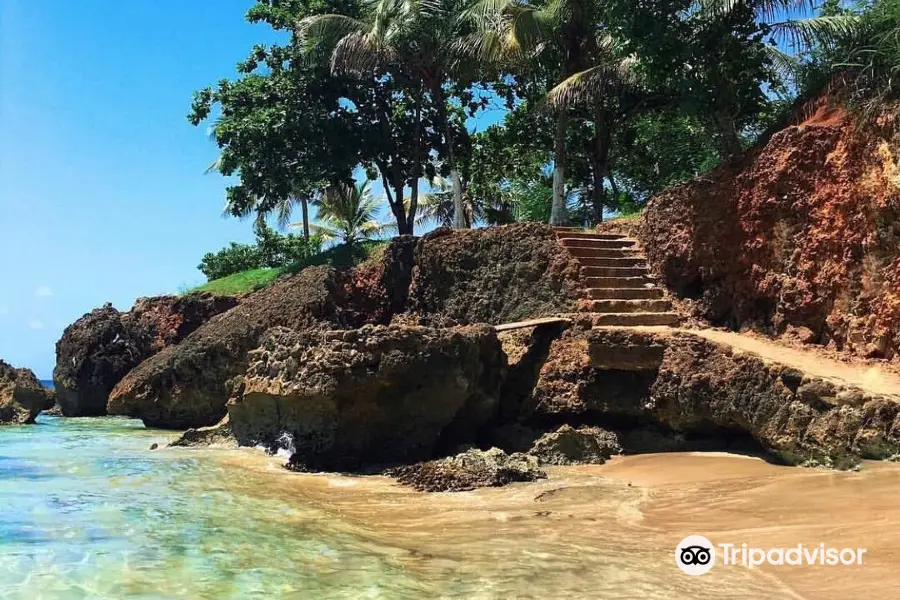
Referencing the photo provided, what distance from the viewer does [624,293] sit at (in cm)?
1155

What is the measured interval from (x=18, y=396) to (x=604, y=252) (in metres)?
14.9

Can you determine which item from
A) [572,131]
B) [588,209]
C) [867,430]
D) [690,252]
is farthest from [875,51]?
[588,209]

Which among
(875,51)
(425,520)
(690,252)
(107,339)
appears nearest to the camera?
(425,520)

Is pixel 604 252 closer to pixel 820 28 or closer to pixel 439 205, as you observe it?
pixel 820 28

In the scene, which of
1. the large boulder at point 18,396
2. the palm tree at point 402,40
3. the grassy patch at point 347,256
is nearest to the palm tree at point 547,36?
the palm tree at point 402,40

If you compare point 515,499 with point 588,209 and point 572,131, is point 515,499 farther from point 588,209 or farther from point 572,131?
point 588,209

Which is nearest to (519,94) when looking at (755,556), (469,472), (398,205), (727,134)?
(398,205)

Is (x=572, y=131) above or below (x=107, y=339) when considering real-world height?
above

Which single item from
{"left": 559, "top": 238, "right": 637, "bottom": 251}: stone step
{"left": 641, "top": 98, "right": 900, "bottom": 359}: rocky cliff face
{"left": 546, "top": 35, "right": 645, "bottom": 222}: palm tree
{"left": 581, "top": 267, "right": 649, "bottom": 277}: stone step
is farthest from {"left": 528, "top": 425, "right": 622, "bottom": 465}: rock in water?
{"left": 546, "top": 35, "right": 645, "bottom": 222}: palm tree

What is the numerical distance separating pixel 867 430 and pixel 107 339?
19.9 meters

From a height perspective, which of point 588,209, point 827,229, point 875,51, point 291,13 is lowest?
point 827,229

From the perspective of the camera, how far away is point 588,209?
26109mm

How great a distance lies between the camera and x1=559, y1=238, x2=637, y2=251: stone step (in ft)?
41.1

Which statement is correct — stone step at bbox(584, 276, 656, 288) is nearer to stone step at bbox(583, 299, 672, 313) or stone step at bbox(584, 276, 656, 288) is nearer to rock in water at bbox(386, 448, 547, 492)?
stone step at bbox(583, 299, 672, 313)
